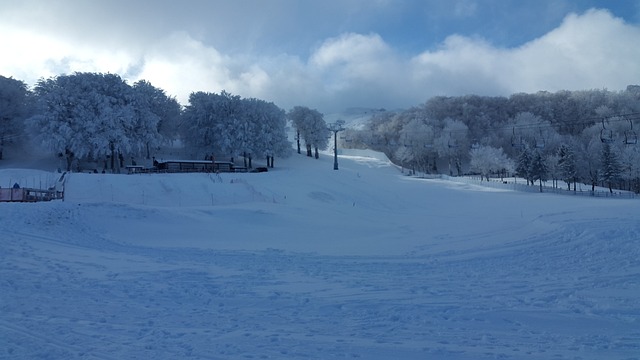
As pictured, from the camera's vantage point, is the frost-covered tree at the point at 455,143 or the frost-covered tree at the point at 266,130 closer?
the frost-covered tree at the point at 266,130

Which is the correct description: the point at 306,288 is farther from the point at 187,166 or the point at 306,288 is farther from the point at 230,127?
the point at 230,127

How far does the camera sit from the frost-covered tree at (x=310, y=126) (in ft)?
287

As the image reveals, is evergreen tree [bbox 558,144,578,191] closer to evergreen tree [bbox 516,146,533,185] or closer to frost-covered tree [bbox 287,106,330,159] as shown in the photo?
evergreen tree [bbox 516,146,533,185]

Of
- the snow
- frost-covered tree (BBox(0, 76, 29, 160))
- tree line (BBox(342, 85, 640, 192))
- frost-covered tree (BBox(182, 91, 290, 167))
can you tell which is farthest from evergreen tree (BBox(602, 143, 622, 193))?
frost-covered tree (BBox(0, 76, 29, 160))

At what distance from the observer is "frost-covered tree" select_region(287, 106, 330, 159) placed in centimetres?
8756

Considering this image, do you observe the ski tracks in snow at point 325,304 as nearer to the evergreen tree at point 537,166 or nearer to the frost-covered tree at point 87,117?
the frost-covered tree at point 87,117

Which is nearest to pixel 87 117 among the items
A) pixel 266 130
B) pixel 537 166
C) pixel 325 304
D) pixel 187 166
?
pixel 187 166

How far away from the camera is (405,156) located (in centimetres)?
10206

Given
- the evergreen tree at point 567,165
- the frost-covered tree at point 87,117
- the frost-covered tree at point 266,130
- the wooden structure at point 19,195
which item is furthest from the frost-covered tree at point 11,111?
the evergreen tree at point 567,165

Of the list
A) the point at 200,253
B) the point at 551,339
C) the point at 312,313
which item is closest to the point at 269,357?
the point at 312,313

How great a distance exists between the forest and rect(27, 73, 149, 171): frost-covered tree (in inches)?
4.4

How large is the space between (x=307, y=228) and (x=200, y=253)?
Answer: 10.5m

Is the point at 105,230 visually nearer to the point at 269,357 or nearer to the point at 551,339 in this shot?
the point at 269,357

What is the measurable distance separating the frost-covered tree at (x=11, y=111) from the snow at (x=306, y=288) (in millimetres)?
42730
